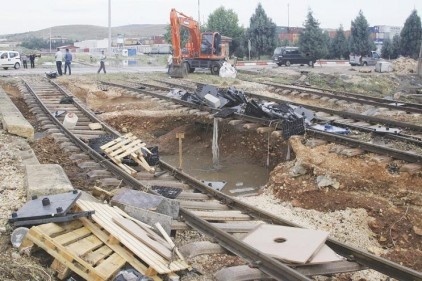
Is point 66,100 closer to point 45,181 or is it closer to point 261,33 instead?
point 45,181

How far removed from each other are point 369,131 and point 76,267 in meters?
8.43

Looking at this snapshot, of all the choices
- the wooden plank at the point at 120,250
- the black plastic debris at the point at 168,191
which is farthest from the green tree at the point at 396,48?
the wooden plank at the point at 120,250

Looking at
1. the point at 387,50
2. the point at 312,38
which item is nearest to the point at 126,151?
the point at 312,38

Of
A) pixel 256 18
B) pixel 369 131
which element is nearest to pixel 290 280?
pixel 369 131

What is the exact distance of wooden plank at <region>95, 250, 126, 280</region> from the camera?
4471mm

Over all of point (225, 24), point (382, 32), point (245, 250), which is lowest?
point (245, 250)

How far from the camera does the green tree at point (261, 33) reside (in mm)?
57125

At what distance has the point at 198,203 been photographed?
7.31 m

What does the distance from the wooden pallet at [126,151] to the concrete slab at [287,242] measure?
11.5ft

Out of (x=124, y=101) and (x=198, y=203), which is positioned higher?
(x=124, y=101)

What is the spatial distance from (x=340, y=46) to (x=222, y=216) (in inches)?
2194

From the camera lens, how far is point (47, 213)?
520 cm

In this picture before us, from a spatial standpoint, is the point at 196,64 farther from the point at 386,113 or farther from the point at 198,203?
the point at 198,203

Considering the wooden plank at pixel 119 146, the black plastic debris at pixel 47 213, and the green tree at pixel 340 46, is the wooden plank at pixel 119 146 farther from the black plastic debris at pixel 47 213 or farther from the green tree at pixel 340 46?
the green tree at pixel 340 46
